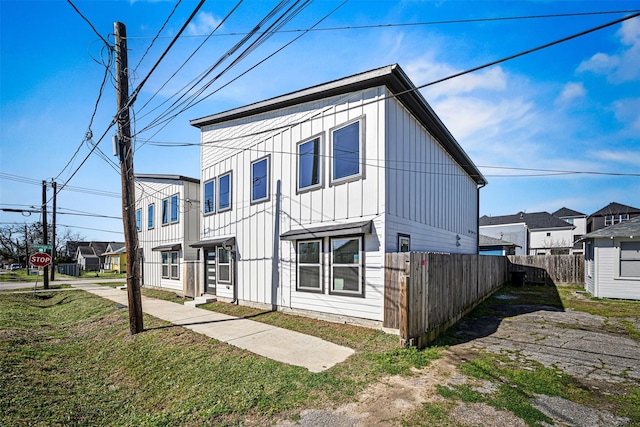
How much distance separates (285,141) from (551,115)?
34.8ft

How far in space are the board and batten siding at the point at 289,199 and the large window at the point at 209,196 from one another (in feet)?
1.17

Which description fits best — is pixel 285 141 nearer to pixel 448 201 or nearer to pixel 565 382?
pixel 448 201

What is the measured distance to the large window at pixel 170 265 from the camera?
16.8 metres

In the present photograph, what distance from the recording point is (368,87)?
8008mm

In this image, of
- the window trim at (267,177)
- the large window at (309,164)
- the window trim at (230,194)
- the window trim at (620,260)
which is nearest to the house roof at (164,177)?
the window trim at (230,194)

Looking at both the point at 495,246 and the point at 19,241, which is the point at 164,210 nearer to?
the point at 495,246

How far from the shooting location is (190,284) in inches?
549

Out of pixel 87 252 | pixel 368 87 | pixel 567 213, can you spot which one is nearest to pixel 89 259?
pixel 87 252

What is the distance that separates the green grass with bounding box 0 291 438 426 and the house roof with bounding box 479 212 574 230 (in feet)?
146

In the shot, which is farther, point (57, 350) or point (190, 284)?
point (190, 284)

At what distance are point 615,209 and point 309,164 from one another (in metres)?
46.9

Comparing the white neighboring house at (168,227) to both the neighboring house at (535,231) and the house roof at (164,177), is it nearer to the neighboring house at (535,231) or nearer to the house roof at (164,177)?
the house roof at (164,177)

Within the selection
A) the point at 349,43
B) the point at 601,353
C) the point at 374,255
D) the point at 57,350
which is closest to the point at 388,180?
the point at 374,255

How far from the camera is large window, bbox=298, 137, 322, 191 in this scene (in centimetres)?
900
